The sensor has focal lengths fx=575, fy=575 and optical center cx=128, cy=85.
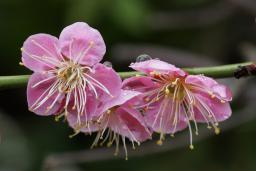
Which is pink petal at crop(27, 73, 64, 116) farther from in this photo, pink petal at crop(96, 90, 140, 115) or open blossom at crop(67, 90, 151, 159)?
pink petal at crop(96, 90, 140, 115)

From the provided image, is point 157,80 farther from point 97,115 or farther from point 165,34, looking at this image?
point 165,34

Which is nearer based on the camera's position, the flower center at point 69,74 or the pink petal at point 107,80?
the pink petal at point 107,80

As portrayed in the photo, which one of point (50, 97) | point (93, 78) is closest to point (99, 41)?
point (93, 78)

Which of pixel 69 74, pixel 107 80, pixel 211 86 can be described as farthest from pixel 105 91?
pixel 211 86

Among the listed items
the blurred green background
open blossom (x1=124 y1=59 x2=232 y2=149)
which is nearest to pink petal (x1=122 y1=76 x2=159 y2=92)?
open blossom (x1=124 y1=59 x2=232 y2=149)

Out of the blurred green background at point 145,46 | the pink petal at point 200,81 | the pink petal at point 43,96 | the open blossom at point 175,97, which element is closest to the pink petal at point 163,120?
the open blossom at point 175,97

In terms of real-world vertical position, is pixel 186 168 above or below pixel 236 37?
below

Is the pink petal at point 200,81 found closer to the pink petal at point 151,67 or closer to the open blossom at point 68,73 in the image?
the pink petal at point 151,67
